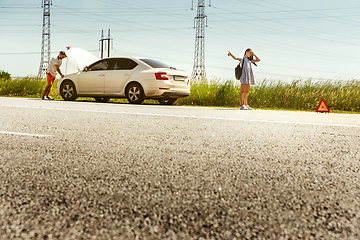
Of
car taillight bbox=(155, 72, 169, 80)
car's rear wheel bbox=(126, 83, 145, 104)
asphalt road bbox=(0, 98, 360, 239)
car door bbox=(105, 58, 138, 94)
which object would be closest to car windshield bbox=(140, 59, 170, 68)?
car door bbox=(105, 58, 138, 94)

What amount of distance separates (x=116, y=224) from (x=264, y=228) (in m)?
0.76

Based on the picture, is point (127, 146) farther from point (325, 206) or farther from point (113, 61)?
point (113, 61)

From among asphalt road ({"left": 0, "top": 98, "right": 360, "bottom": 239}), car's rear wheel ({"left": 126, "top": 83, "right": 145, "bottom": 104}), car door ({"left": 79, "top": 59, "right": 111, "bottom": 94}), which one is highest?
car door ({"left": 79, "top": 59, "right": 111, "bottom": 94})

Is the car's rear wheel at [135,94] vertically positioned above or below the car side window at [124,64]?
below

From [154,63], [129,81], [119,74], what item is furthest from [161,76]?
[119,74]

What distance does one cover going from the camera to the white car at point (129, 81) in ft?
40.0

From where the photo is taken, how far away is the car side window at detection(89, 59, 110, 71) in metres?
13.4

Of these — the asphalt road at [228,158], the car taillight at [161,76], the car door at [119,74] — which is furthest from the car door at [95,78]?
the asphalt road at [228,158]

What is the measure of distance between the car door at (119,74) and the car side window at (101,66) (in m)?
0.34

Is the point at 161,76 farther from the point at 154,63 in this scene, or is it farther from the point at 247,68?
the point at 247,68

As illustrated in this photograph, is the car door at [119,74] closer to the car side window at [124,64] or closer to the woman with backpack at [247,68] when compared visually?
the car side window at [124,64]

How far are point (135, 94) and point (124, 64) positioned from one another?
139 centimetres

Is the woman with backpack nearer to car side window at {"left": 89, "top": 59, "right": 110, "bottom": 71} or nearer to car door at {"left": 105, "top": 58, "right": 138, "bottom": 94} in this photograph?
car door at {"left": 105, "top": 58, "right": 138, "bottom": 94}

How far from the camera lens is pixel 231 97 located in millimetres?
14078
